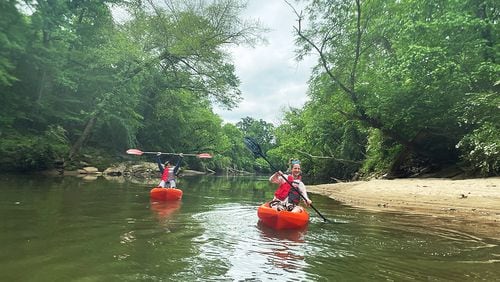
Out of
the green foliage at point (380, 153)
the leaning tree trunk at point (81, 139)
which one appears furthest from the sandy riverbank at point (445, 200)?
the leaning tree trunk at point (81, 139)

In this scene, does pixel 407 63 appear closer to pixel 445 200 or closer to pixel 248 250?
pixel 445 200

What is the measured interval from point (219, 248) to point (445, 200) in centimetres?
821

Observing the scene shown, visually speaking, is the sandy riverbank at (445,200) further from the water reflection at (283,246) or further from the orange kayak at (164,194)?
the orange kayak at (164,194)

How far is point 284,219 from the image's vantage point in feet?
27.5

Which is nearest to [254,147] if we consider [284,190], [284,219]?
[284,190]

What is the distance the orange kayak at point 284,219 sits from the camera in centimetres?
838

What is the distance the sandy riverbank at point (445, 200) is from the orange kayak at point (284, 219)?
136 inches

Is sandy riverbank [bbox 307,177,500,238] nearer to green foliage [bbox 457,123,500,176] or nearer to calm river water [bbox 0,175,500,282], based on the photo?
green foliage [bbox 457,123,500,176]

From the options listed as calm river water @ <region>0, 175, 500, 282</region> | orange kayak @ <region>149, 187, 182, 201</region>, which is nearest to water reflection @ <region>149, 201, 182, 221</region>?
calm river water @ <region>0, 175, 500, 282</region>

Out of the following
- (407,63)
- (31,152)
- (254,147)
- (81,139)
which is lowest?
(254,147)

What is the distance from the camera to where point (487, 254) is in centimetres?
606

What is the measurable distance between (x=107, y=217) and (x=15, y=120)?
1987 centimetres

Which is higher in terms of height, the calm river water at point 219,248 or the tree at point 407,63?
the tree at point 407,63

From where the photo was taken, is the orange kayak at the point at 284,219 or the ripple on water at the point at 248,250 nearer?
the ripple on water at the point at 248,250
